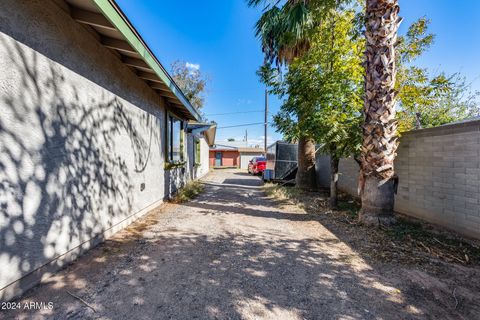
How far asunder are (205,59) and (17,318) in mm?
17767

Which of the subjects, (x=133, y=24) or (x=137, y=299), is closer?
(x=137, y=299)

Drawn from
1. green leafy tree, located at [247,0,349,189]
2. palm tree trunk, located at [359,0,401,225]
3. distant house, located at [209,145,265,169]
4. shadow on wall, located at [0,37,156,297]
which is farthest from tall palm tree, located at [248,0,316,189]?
distant house, located at [209,145,265,169]

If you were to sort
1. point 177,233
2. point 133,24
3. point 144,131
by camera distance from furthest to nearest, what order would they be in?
point 144,131 < point 177,233 < point 133,24

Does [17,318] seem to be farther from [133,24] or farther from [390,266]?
[390,266]

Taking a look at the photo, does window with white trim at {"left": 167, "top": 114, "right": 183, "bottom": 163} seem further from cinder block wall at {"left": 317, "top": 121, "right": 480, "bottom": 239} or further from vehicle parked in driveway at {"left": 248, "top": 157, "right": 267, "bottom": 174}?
vehicle parked in driveway at {"left": 248, "top": 157, "right": 267, "bottom": 174}

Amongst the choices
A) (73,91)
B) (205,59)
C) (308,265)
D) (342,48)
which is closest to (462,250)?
(308,265)

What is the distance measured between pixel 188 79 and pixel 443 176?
20626 mm

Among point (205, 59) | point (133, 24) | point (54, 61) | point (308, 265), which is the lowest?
point (308, 265)

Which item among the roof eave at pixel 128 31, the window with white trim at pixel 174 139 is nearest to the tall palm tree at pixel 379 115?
the roof eave at pixel 128 31

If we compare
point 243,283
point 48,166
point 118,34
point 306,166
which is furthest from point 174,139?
point 243,283

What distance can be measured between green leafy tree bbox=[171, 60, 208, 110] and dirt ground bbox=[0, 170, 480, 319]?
19.1m

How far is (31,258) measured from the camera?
2.25m

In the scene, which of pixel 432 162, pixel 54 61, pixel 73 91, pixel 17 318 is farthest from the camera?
pixel 432 162

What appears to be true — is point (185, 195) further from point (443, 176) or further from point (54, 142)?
point (443, 176)
